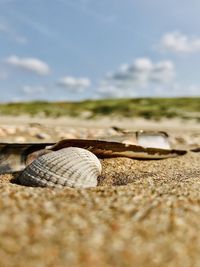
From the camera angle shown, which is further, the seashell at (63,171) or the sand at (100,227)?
the seashell at (63,171)

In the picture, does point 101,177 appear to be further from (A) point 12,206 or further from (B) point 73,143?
(A) point 12,206

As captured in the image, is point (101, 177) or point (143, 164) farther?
point (143, 164)

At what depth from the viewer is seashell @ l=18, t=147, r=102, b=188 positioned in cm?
281

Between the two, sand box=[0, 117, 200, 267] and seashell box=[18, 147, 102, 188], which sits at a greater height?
seashell box=[18, 147, 102, 188]

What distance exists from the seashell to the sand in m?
0.44

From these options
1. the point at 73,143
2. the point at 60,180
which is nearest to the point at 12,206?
the point at 60,180

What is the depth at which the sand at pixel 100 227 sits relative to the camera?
5.20ft

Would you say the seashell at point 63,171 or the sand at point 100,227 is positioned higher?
the seashell at point 63,171

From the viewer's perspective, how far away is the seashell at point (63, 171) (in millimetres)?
2809

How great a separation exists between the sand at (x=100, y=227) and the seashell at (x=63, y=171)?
444mm

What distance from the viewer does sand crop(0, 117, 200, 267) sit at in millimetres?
1584

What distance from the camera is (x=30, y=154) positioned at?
12.3 feet

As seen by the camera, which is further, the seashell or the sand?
the seashell

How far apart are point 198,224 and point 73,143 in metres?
1.95
